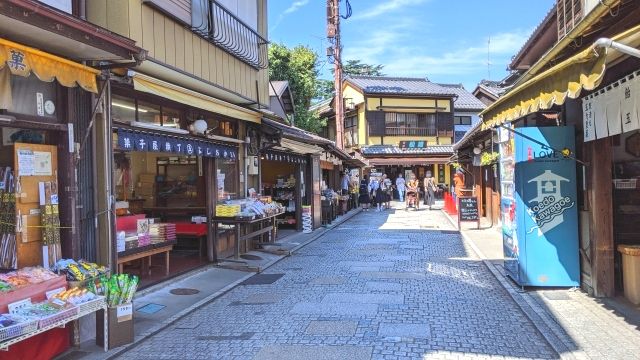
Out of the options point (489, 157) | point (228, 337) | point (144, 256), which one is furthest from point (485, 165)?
point (228, 337)

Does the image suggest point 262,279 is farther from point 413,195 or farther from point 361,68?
point 361,68

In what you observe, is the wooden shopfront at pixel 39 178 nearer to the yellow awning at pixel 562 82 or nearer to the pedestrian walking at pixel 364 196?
the yellow awning at pixel 562 82

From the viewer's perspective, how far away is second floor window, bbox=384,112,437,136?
131ft

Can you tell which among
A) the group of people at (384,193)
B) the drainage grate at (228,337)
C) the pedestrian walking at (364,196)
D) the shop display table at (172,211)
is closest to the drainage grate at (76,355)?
the drainage grate at (228,337)

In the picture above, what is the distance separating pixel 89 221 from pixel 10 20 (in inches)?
119

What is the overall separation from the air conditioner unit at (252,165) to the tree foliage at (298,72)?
15.8 metres

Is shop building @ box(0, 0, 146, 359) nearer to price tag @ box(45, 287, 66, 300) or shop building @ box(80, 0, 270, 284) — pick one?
price tag @ box(45, 287, 66, 300)

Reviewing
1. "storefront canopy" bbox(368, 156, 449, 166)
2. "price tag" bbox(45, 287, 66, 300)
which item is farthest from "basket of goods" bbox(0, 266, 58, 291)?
"storefront canopy" bbox(368, 156, 449, 166)

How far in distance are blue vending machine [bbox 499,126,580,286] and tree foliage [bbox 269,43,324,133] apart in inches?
846

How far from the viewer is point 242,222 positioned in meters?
10.7

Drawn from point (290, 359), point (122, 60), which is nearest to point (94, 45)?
point (122, 60)

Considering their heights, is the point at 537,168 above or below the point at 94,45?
below

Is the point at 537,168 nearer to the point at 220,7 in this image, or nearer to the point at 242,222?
the point at 242,222

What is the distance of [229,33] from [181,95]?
3436 millimetres
